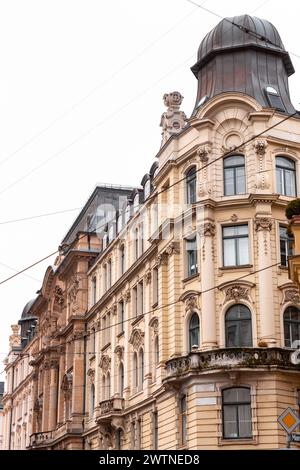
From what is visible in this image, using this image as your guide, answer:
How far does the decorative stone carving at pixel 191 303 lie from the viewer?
40.3 metres

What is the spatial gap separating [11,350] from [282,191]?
62879mm

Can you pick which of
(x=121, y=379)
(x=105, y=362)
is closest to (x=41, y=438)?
(x=105, y=362)

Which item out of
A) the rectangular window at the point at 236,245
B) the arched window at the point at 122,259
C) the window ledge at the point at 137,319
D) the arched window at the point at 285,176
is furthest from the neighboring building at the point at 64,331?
the arched window at the point at 285,176

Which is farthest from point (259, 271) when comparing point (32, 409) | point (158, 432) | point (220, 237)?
point (32, 409)

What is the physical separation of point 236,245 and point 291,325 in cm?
435

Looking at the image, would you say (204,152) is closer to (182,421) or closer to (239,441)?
(182,421)

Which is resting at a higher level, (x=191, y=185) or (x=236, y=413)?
(x=191, y=185)

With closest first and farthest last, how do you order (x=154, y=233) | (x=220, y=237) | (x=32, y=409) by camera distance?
(x=220, y=237) → (x=154, y=233) → (x=32, y=409)

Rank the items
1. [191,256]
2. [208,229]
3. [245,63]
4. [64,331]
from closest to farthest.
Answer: [208,229] < [191,256] < [245,63] < [64,331]

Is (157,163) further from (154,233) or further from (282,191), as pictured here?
(282,191)

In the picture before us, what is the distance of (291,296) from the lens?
3934 centimetres

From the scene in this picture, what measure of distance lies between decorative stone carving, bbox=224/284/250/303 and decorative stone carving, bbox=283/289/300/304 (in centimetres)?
165

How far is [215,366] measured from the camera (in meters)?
37.8

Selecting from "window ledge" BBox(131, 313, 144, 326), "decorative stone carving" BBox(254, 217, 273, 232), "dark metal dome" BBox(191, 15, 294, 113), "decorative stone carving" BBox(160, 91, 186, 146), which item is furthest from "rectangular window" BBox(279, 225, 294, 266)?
"window ledge" BBox(131, 313, 144, 326)
